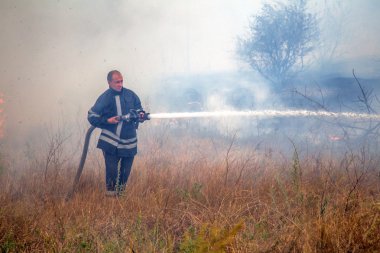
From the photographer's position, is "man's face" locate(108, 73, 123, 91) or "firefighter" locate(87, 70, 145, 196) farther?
"man's face" locate(108, 73, 123, 91)

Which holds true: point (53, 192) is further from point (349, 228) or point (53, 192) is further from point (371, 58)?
point (371, 58)

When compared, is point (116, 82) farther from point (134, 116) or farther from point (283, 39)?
point (283, 39)

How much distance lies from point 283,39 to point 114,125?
14.1m

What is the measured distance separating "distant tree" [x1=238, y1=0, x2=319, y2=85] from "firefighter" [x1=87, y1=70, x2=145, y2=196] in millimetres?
13131

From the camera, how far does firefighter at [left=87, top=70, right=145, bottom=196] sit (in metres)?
4.36

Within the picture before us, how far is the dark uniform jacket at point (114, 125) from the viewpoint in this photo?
172 inches

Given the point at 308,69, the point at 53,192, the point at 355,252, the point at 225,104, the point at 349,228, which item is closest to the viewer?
the point at 355,252

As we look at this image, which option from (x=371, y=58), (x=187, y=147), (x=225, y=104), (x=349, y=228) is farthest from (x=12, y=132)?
(x=371, y=58)

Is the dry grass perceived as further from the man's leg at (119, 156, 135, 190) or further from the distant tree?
the distant tree

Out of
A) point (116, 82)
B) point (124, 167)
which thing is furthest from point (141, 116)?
point (124, 167)

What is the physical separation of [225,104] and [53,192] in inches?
483

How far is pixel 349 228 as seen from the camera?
2035 millimetres

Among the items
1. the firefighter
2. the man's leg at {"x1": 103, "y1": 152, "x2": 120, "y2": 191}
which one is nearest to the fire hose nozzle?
A: the firefighter

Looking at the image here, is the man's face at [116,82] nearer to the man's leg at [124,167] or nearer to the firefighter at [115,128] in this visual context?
the firefighter at [115,128]
